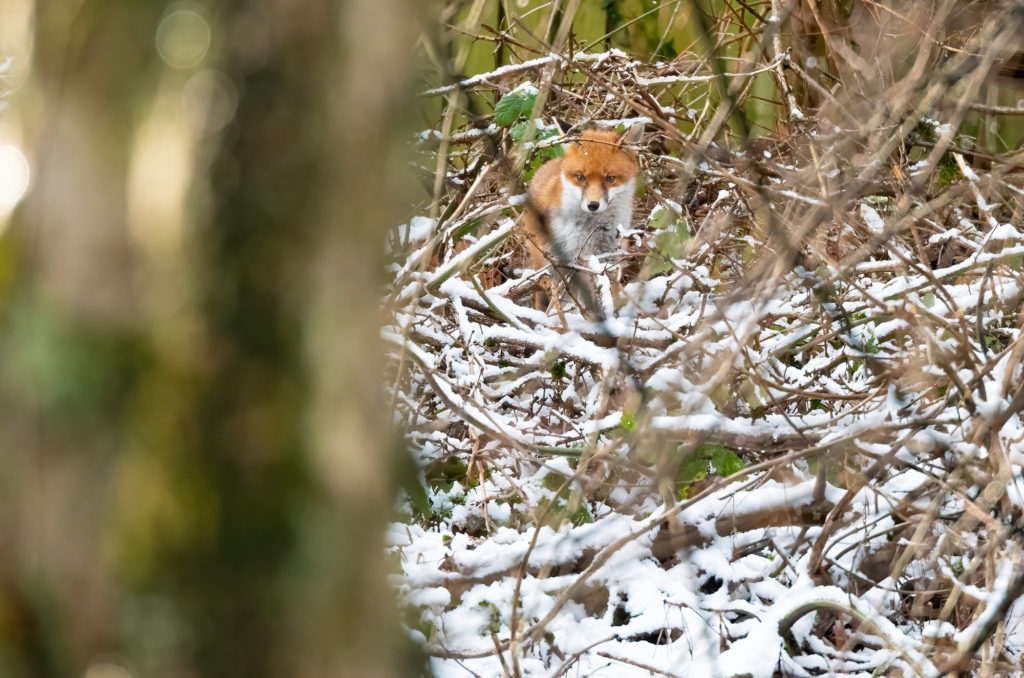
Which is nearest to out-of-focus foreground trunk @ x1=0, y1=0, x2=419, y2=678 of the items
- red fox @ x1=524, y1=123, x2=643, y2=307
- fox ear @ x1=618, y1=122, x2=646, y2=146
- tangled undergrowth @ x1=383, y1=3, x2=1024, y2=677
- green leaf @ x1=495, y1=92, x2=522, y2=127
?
tangled undergrowth @ x1=383, y1=3, x2=1024, y2=677

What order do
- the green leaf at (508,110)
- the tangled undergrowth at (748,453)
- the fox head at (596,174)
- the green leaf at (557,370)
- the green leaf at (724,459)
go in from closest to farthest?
the tangled undergrowth at (748,453)
the green leaf at (724,459)
the green leaf at (508,110)
the green leaf at (557,370)
the fox head at (596,174)

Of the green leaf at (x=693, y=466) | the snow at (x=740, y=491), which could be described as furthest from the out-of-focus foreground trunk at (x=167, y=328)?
the green leaf at (x=693, y=466)

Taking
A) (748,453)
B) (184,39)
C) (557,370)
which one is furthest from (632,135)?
(184,39)

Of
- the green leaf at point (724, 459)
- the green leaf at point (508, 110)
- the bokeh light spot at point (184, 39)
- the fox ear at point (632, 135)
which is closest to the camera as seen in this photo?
the bokeh light spot at point (184, 39)

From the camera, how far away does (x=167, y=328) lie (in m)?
0.48

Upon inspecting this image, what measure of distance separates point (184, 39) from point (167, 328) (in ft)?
0.53

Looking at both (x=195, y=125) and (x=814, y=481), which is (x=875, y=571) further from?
(x=195, y=125)

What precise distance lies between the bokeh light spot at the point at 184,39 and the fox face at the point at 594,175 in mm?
5676

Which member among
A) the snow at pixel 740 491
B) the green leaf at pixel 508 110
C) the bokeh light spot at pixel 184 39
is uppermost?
the green leaf at pixel 508 110

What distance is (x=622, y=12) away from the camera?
18.1ft

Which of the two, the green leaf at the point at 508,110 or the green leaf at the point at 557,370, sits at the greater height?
the green leaf at the point at 508,110

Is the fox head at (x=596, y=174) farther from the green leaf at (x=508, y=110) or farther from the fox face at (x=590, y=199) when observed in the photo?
the green leaf at (x=508, y=110)

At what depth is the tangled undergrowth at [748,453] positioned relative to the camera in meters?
2.27

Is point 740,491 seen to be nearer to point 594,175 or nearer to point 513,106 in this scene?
point 513,106
